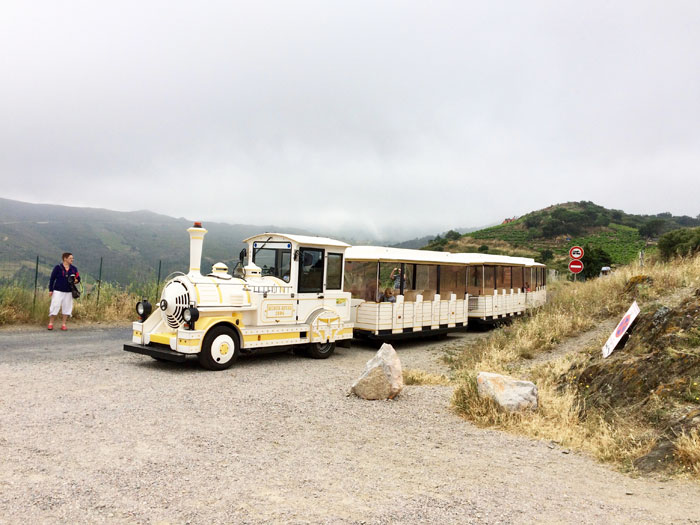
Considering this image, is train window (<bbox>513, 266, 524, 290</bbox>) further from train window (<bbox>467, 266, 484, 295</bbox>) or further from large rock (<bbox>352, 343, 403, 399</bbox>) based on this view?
large rock (<bbox>352, 343, 403, 399</bbox>)

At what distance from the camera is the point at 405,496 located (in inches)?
163

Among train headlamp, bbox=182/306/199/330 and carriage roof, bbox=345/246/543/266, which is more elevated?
carriage roof, bbox=345/246/543/266

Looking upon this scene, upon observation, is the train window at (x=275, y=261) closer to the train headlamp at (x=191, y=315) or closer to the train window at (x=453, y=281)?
the train headlamp at (x=191, y=315)

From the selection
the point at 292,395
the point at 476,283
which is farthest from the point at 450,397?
the point at 476,283

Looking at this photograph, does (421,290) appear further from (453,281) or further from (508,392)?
(508,392)

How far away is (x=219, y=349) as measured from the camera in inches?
369

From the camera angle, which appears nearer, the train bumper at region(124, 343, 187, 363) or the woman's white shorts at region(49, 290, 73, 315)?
the train bumper at region(124, 343, 187, 363)

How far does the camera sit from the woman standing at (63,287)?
12688 mm

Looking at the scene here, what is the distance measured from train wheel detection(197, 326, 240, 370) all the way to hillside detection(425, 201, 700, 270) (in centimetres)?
4339

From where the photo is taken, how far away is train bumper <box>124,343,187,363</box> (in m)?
8.99

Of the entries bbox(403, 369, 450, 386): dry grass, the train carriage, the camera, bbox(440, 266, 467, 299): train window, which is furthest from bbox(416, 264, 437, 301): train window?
the camera

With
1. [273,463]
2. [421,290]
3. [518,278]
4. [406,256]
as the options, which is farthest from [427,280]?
[273,463]

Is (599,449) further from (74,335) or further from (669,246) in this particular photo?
(669,246)

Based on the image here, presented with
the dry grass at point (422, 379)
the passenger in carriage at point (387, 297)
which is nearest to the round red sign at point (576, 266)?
the passenger in carriage at point (387, 297)
